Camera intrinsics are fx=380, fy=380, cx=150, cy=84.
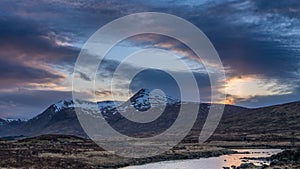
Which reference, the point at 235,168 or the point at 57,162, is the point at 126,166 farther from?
the point at 235,168

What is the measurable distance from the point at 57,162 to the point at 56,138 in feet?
230

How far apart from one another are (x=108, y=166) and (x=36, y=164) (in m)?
12.3

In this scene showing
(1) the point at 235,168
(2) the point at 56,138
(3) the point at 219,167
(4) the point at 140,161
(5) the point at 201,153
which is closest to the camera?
(1) the point at 235,168

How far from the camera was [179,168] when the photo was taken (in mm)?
64500

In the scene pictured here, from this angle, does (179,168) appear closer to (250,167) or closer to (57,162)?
(250,167)

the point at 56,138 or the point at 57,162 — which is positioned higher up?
the point at 56,138

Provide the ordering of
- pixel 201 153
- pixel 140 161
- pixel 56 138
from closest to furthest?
1. pixel 140 161
2. pixel 201 153
3. pixel 56 138

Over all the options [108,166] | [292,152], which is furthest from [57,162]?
[292,152]

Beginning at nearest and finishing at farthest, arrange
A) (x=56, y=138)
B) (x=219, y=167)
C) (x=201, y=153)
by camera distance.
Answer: (x=219, y=167) < (x=201, y=153) < (x=56, y=138)

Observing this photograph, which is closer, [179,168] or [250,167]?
[250,167]

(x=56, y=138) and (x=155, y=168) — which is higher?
(x=56, y=138)

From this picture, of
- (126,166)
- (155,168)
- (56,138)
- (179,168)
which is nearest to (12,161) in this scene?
(126,166)

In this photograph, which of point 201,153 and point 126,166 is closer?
point 126,166

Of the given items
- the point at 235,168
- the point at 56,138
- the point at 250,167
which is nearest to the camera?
the point at 250,167
